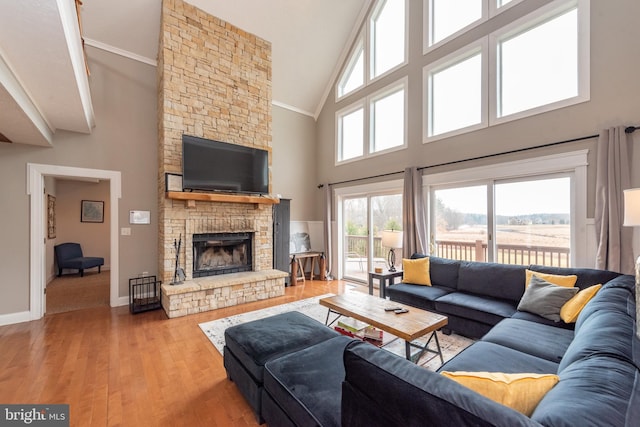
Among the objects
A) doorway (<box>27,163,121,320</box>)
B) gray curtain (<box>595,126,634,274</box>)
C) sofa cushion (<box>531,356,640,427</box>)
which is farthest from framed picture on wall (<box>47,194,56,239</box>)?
gray curtain (<box>595,126,634,274</box>)

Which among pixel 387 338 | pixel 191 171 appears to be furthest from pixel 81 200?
pixel 387 338

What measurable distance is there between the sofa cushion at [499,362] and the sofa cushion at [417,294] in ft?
4.53

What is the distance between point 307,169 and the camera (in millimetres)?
6621

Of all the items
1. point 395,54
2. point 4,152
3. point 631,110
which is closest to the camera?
point 631,110

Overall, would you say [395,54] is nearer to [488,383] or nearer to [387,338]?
[387,338]

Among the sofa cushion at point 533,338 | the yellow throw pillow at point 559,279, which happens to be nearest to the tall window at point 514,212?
the yellow throw pillow at point 559,279

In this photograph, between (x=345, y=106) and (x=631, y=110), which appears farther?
(x=345, y=106)

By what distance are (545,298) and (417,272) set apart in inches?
58.0

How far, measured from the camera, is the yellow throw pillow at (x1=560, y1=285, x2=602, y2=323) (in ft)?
7.47

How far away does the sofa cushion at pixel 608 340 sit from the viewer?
3.72 ft

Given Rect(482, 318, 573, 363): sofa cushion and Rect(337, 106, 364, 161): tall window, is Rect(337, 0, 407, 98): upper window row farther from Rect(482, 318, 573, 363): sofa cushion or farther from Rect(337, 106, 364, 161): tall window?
Rect(482, 318, 573, 363): sofa cushion

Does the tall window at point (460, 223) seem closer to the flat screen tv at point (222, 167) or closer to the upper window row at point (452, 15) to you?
the upper window row at point (452, 15)

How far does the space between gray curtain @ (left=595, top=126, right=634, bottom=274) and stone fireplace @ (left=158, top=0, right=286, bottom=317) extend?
4.21 metres

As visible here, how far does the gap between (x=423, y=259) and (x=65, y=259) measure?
752 cm
